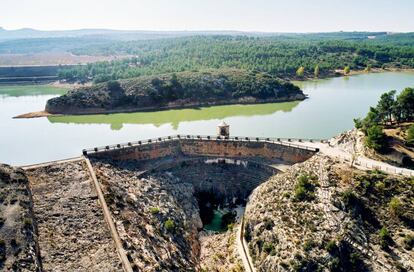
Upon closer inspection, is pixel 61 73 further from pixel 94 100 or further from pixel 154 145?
pixel 154 145

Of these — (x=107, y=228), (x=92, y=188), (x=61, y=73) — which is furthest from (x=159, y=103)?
(x=61, y=73)

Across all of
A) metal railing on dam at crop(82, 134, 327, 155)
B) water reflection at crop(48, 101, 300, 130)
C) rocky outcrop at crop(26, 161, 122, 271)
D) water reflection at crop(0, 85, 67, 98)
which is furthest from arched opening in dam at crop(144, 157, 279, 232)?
water reflection at crop(0, 85, 67, 98)

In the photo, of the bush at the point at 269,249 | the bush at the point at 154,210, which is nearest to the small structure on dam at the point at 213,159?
the bush at the point at 154,210

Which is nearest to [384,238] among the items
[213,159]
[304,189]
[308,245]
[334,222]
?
[334,222]

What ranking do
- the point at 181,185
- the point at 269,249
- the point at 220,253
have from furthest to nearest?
1. the point at 181,185
2. the point at 220,253
3. the point at 269,249

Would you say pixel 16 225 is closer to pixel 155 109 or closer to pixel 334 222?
pixel 334 222

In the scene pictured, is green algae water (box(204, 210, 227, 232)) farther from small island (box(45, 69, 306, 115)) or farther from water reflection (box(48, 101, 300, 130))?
small island (box(45, 69, 306, 115))
